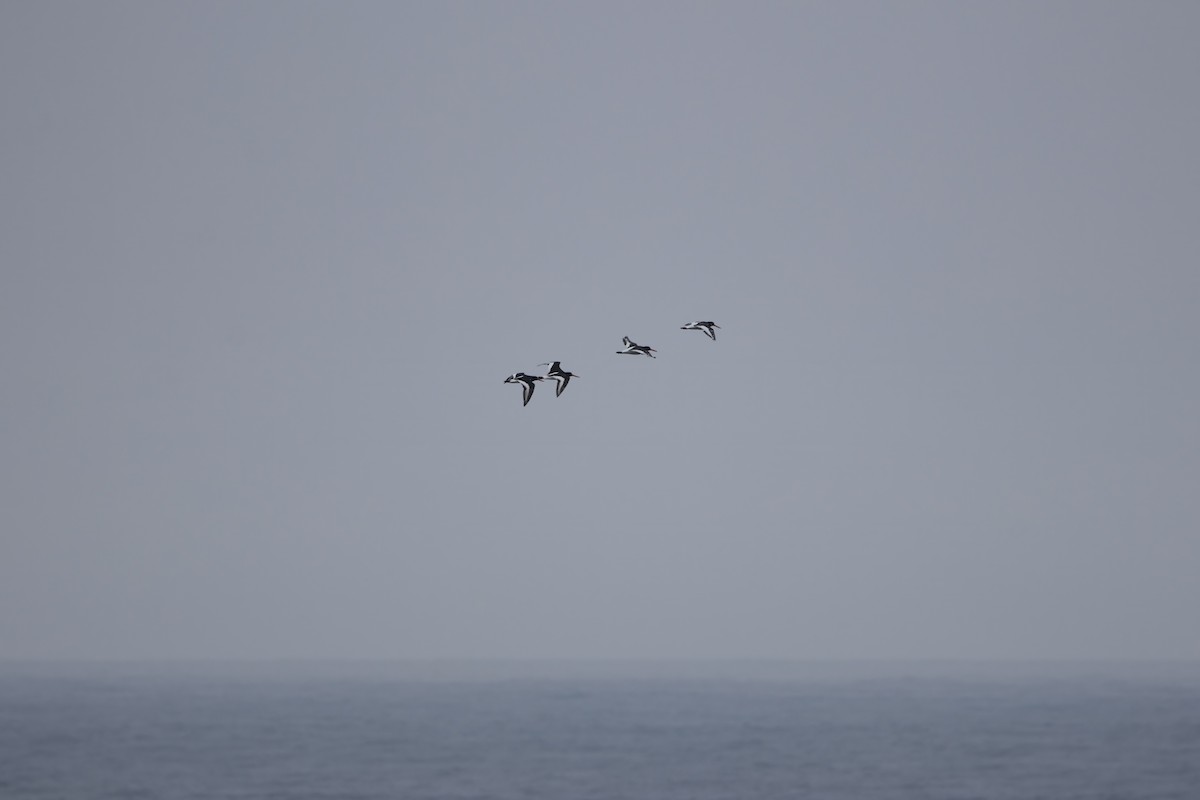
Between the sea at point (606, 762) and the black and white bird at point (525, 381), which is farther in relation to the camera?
the sea at point (606, 762)

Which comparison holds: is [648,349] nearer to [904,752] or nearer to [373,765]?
[373,765]

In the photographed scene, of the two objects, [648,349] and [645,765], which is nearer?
[648,349]

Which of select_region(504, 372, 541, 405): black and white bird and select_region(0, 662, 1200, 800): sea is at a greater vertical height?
select_region(504, 372, 541, 405): black and white bird

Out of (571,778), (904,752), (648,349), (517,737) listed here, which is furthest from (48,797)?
(648,349)

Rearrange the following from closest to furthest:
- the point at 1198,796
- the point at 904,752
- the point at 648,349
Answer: the point at 648,349
the point at 1198,796
the point at 904,752

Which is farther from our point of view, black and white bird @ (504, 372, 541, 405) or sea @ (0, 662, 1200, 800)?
sea @ (0, 662, 1200, 800)

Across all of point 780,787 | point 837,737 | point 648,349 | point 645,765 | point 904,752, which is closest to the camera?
point 648,349

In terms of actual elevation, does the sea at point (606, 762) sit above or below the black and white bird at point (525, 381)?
below

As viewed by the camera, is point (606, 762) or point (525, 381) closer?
point (525, 381)

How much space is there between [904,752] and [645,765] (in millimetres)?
30954

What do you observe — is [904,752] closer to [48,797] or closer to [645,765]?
[645,765]

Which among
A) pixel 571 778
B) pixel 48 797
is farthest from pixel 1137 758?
pixel 48 797

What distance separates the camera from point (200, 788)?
131125mm

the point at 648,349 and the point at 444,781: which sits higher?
the point at 648,349
